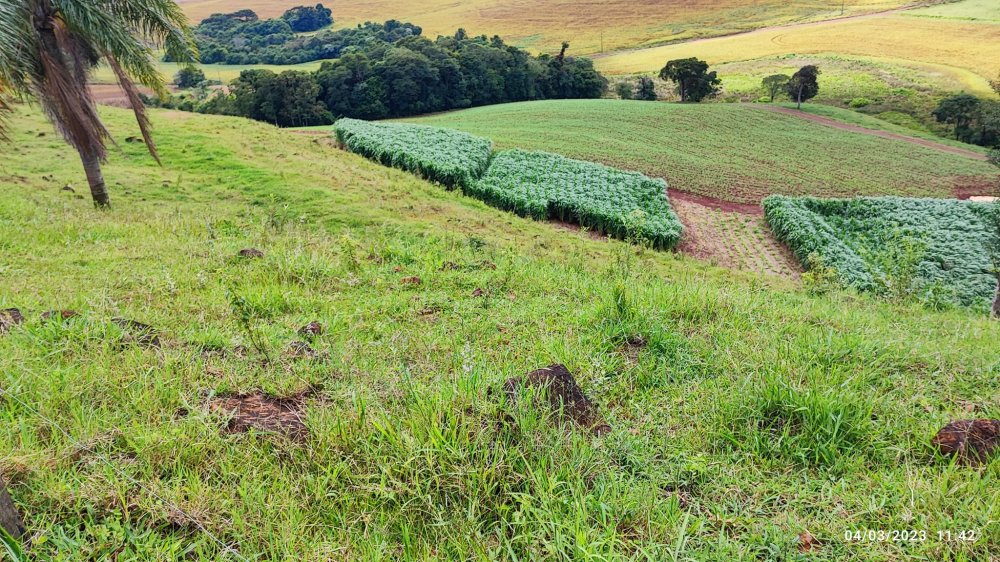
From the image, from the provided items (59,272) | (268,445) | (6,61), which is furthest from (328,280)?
(6,61)

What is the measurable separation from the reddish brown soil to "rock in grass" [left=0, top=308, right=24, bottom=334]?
62.1 metres

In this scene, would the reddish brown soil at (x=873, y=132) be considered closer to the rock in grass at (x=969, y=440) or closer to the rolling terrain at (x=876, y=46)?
the rolling terrain at (x=876, y=46)

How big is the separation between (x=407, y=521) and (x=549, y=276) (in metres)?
5.88

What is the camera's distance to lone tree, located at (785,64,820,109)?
6216 centimetres

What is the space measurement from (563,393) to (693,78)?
246 feet

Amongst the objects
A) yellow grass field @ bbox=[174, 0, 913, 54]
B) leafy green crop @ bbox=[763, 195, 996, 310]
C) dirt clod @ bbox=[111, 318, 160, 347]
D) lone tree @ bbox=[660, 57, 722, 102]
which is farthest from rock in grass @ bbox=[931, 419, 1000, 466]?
yellow grass field @ bbox=[174, 0, 913, 54]

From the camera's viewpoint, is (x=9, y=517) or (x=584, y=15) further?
(x=584, y=15)

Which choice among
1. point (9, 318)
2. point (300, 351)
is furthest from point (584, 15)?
point (9, 318)

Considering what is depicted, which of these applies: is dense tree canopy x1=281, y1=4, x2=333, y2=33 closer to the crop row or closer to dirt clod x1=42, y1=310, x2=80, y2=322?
the crop row

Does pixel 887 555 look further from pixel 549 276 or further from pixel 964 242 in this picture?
pixel 964 242

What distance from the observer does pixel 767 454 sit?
9.59ft

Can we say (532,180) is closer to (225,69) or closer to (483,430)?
(483,430)

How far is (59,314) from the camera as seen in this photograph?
4457 mm

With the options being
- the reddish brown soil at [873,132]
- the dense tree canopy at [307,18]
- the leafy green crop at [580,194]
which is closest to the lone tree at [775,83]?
the reddish brown soil at [873,132]
